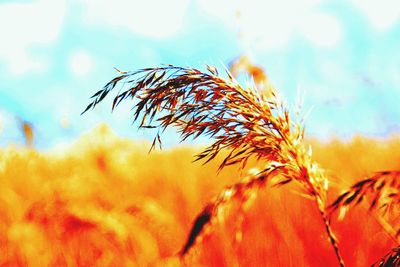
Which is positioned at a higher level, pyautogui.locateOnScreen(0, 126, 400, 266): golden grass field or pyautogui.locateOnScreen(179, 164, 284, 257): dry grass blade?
pyautogui.locateOnScreen(179, 164, 284, 257): dry grass blade

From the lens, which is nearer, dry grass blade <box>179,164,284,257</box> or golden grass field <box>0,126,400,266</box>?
dry grass blade <box>179,164,284,257</box>

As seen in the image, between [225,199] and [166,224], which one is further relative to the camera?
[166,224]

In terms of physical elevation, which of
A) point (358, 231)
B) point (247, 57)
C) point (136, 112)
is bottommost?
point (358, 231)

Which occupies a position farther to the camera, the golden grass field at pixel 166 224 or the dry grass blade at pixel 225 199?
the golden grass field at pixel 166 224

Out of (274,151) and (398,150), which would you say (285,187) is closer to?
(398,150)

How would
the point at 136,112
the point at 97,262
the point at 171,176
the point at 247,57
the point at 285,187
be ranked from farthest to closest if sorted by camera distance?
the point at 247,57
the point at 171,176
the point at 285,187
the point at 97,262
the point at 136,112

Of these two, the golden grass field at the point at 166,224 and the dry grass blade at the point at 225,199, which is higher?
the dry grass blade at the point at 225,199

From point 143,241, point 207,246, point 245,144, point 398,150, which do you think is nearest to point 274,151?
point 245,144

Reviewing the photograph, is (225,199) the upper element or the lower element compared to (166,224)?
upper
